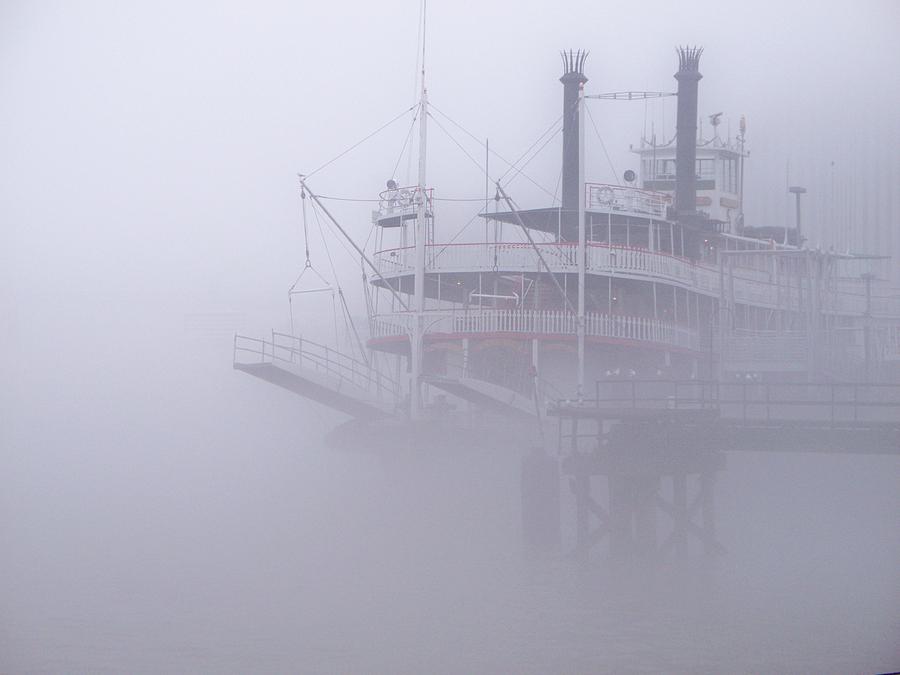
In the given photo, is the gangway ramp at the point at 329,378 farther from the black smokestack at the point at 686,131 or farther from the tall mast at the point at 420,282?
the black smokestack at the point at 686,131

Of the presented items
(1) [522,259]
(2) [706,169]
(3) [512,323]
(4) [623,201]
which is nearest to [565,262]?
(1) [522,259]

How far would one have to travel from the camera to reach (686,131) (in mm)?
27250

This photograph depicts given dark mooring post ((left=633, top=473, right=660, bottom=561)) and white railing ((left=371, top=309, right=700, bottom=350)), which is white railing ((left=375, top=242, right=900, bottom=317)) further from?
dark mooring post ((left=633, top=473, right=660, bottom=561))

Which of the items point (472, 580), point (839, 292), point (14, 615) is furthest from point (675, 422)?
point (839, 292)

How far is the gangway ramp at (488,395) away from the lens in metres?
20.5

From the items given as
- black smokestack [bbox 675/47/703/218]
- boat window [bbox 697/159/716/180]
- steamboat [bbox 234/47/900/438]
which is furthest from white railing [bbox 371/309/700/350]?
boat window [bbox 697/159/716/180]

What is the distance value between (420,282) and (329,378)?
2232 mm

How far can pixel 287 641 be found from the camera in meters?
13.1

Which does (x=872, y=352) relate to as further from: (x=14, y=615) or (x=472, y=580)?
(x=14, y=615)

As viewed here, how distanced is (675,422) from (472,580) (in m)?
3.26

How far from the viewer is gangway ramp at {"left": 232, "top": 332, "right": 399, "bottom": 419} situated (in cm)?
2086

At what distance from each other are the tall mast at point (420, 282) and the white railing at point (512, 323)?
0.40 metres

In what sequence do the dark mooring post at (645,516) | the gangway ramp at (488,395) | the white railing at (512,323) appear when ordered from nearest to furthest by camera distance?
1. the dark mooring post at (645,516)
2. the gangway ramp at (488,395)
3. the white railing at (512,323)

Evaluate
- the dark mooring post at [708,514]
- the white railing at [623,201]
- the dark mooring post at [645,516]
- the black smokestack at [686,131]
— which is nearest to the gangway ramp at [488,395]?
the dark mooring post at [708,514]
